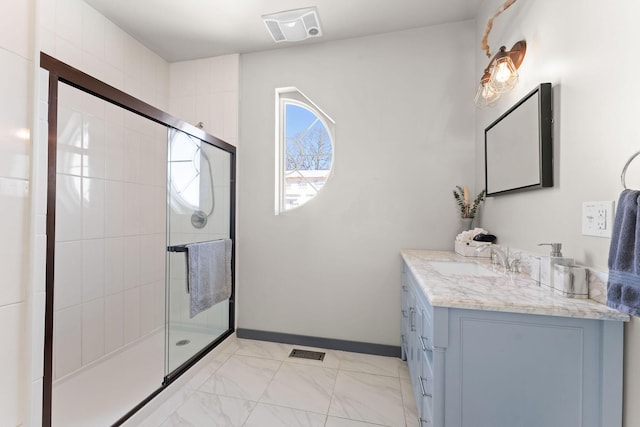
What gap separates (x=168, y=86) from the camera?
8.73 feet

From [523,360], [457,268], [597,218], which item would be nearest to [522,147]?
[597,218]

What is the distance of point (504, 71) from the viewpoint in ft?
4.95

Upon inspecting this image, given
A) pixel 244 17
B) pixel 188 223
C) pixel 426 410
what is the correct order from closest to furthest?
pixel 426 410
pixel 188 223
pixel 244 17

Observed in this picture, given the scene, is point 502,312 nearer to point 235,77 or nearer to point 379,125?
point 379,125

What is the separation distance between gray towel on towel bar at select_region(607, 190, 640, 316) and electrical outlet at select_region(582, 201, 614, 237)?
5.5 inches

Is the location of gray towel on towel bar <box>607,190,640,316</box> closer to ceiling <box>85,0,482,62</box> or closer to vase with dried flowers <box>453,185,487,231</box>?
vase with dried flowers <box>453,185,487,231</box>

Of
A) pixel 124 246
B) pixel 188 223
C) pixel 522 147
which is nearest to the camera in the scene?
pixel 522 147

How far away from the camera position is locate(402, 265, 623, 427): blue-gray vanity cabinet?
883 millimetres

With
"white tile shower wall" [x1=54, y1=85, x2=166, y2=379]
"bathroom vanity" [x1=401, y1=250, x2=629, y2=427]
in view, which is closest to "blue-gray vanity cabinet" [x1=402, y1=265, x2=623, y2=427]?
"bathroom vanity" [x1=401, y1=250, x2=629, y2=427]

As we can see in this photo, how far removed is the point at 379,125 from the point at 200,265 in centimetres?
169

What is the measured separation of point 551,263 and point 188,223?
1988mm

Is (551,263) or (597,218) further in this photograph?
(551,263)

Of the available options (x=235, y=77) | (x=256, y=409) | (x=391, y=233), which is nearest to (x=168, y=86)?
(x=235, y=77)

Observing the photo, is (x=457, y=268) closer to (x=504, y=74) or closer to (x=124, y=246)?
(x=504, y=74)
